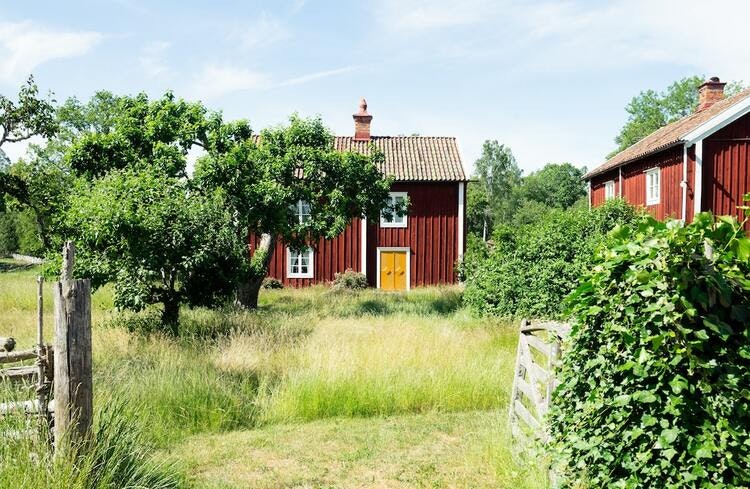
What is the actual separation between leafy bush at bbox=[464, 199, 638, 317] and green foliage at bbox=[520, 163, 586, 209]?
2639 inches

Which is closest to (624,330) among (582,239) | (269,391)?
(269,391)

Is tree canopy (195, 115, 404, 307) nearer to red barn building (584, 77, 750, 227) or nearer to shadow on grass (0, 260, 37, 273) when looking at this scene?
red barn building (584, 77, 750, 227)

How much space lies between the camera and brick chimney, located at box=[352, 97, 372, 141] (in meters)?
27.0

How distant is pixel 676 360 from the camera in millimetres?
3021

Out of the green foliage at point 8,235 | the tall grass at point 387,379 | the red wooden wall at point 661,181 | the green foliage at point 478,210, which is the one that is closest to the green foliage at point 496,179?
the green foliage at point 478,210

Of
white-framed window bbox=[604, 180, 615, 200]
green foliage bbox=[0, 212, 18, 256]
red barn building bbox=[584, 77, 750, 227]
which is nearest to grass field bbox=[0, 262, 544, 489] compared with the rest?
red barn building bbox=[584, 77, 750, 227]

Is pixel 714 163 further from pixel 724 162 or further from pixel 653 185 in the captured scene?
pixel 653 185

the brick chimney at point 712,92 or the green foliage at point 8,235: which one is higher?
the brick chimney at point 712,92

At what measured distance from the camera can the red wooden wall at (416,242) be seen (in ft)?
82.2

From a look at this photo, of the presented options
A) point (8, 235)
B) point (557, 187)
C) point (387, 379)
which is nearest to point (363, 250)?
point (387, 379)

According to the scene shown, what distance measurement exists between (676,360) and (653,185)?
67.5ft

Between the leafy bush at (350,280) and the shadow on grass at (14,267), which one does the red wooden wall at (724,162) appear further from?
the shadow on grass at (14,267)

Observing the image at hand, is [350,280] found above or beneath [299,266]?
beneath

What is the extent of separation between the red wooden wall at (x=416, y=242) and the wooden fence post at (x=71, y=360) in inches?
816
